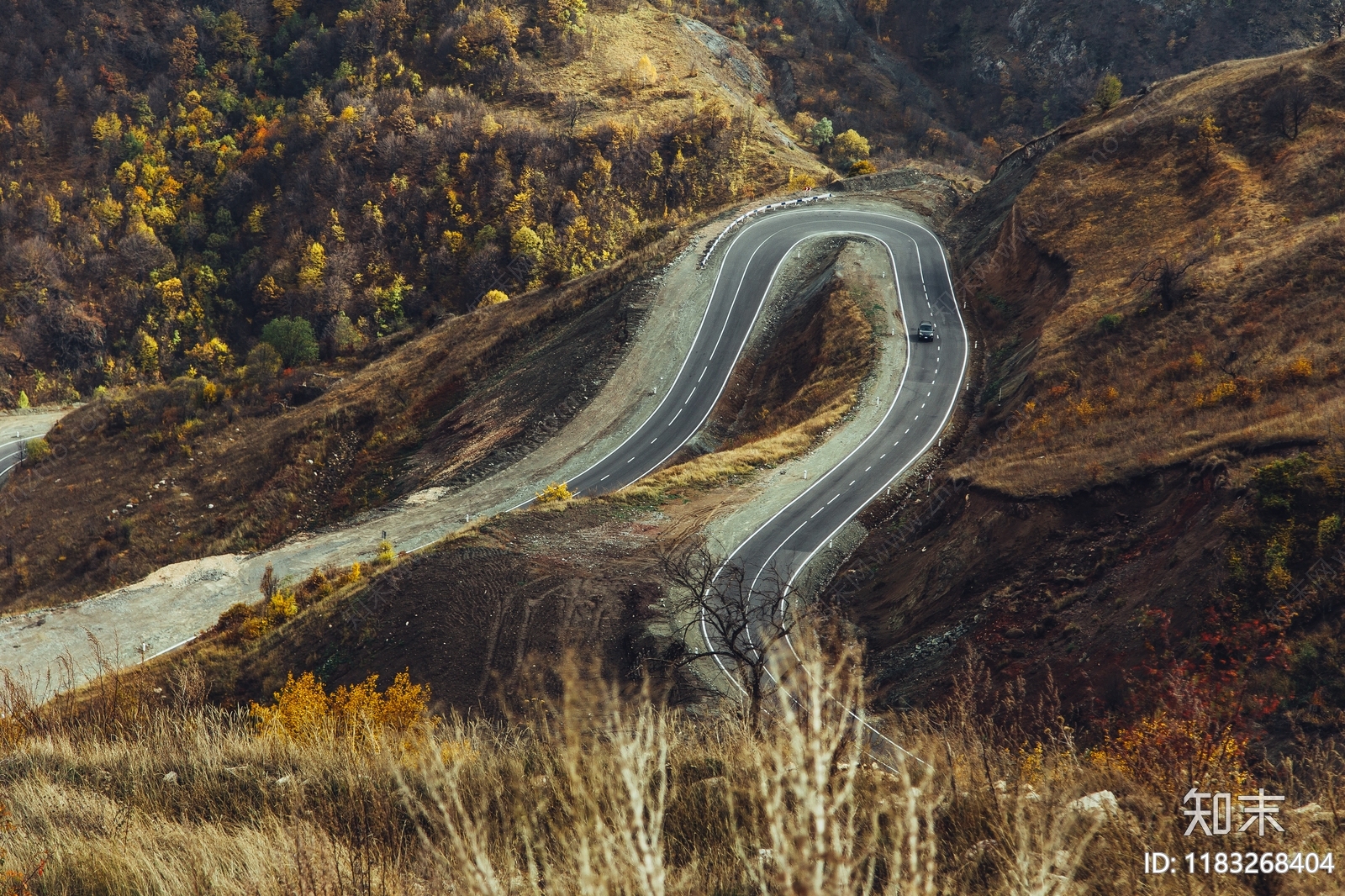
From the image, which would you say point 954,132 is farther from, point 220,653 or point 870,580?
point 220,653

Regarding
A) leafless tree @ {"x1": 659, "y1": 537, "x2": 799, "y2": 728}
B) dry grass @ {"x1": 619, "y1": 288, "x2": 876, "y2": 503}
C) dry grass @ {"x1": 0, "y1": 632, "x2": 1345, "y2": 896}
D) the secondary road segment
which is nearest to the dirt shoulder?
the secondary road segment

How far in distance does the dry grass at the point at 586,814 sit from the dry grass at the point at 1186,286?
1752cm

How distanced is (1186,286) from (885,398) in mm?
13788

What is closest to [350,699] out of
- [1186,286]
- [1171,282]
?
[1171,282]

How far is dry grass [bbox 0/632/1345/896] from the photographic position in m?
4.28

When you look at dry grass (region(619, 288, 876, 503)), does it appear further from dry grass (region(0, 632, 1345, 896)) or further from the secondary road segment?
dry grass (region(0, 632, 1345, 896))

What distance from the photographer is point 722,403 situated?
1812 inches

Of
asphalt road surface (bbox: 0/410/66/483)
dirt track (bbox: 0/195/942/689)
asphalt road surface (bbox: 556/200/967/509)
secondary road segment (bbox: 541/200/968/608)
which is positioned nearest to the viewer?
secondary road segment (bbox: 541/200/968/608)

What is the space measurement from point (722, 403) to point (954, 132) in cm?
7575

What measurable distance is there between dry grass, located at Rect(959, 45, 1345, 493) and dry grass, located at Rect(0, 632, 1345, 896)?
17.5m

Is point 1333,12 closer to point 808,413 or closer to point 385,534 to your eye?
point 808,413

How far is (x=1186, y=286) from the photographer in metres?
32.2

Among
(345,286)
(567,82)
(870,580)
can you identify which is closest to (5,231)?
(345,286)

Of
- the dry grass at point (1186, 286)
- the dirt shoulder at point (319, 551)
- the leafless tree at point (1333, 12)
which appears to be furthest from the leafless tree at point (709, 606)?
the leafless tree at point (1333, 12)
